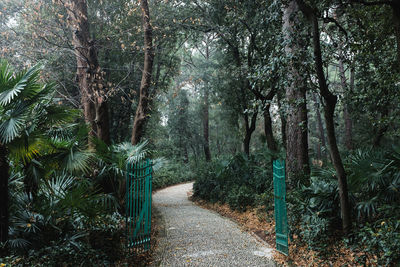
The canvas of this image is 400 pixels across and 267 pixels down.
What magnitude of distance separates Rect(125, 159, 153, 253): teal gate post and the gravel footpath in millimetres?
448

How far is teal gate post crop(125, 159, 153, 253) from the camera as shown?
5.07 m

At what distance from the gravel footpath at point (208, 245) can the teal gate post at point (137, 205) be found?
448 millimetres

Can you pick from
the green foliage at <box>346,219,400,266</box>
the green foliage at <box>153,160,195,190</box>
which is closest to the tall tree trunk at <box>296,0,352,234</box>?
the green foliage at <box>346,219,400,266</box>

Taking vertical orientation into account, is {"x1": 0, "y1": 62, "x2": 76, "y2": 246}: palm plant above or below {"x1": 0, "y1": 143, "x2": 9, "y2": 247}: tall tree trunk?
above

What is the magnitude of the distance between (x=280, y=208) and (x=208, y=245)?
1.60m

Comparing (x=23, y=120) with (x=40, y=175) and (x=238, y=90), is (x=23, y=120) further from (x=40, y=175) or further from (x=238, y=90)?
(x=238, y=90)

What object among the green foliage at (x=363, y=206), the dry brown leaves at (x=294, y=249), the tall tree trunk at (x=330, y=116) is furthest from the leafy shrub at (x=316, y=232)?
the tall tree trunk at (x=330, y=116)

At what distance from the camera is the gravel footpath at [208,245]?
16.3ft

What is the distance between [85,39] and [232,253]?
6716 millimetres

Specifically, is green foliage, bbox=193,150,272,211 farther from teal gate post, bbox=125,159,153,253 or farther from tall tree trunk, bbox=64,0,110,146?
tall tree trunk, bbox=64,0,110,146

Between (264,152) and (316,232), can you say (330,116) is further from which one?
(264,152)

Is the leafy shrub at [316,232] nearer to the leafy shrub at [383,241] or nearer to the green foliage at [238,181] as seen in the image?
the leafy shrub at [383,241]

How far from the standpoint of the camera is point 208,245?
5.79 meters

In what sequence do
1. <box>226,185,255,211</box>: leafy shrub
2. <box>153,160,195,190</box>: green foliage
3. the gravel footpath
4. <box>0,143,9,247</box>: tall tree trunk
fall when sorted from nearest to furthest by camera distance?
<box>0,143,9,247</box>: tall tree trunk < the gravel footpath < <box>226,185,255,211</box>: leafy shrub < <box>153,160,195,190</box>: green foliage
